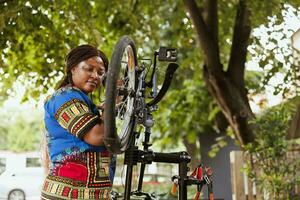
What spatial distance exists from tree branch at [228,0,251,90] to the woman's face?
238 centimetres

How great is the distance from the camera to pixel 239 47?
3.73 metres

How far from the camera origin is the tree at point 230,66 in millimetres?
3609

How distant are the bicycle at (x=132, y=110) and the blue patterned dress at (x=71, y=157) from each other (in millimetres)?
91

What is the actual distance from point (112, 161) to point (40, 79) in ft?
7.77

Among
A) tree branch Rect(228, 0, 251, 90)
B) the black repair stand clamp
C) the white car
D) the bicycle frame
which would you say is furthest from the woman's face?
tree branch Rect(228, 0, 251, 90)

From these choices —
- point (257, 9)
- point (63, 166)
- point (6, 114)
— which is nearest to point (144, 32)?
point (257, 9)

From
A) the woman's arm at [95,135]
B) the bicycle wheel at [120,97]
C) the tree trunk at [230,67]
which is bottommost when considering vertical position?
the woman's arm at [95,135]

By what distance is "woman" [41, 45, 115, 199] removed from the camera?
1306mm

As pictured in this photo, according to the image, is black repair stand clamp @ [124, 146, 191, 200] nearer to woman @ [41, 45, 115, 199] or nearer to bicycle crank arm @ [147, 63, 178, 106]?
woman @ [41, 45, 115, 199]


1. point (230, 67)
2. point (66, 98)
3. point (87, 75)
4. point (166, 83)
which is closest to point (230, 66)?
point (230, 67)

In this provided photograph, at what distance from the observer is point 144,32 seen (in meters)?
4.78

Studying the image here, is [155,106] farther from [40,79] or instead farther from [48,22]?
[40,79]

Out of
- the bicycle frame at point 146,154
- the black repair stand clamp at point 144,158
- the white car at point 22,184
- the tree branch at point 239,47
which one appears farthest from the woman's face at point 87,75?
the tree branch at point 239,47

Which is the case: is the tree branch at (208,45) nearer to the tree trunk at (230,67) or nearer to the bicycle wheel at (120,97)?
the tree trunk at (230,67)
